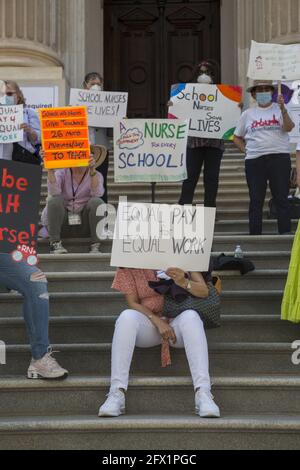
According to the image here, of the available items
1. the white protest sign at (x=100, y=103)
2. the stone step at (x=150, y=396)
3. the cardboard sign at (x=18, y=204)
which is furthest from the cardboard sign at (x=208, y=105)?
the stone step at (x=150, y=396)

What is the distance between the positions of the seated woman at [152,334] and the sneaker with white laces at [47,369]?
34cm

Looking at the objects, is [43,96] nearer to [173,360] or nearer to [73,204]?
[73,204]

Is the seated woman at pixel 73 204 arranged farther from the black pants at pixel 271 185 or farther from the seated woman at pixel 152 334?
the seated woman at pixel 152 334

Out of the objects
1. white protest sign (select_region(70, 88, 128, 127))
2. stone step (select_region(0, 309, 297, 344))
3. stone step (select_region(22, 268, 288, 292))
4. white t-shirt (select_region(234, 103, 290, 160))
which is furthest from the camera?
white protest sign (select_region(70, 88, 128, 127))

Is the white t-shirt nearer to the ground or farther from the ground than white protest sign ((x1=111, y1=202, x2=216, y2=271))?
farther from the ground

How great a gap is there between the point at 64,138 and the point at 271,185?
6.15ft

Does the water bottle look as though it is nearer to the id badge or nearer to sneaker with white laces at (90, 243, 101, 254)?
sneaker with white laces at (90, 243, 101, 254)

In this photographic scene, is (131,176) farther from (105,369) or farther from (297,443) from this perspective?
(297,443)

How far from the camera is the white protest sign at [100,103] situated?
8000 millimetres

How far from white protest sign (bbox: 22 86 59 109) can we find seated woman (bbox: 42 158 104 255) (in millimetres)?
3477

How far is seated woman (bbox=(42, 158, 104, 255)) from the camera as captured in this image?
6.29 m

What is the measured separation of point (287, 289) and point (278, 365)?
1.57 ft

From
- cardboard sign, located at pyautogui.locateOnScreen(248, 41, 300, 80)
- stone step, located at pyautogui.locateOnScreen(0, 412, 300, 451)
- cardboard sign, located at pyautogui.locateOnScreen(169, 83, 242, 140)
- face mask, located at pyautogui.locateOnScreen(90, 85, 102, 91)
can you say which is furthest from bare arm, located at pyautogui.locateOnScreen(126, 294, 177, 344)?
face mask, located at pyautogui.locateOnScreen(90, 85, 102, 91)

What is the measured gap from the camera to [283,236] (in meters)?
6.24
